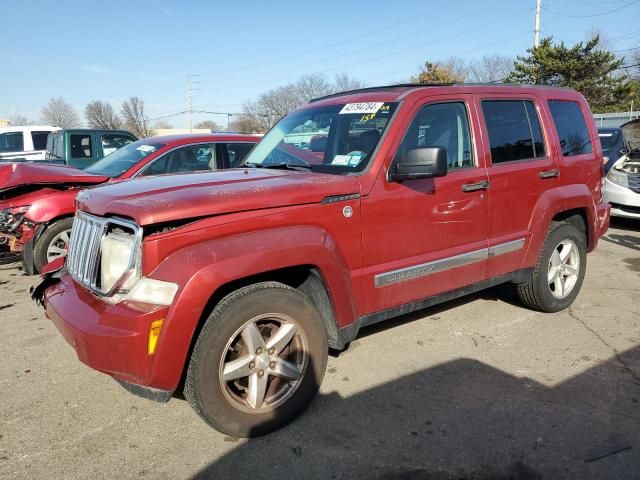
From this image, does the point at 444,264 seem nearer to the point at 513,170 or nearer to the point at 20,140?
the point at 513,170

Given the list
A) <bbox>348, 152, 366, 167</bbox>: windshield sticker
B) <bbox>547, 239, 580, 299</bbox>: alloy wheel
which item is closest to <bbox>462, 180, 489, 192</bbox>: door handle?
<bbox>348, 152, 366, 167</bbox>: windshield sticker

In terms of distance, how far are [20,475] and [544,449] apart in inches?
108

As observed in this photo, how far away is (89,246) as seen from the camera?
9.70 feet

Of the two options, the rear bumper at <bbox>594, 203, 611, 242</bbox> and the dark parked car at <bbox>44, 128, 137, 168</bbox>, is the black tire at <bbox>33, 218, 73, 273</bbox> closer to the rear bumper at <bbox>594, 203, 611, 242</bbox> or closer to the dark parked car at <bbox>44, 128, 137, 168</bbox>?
the dark parked car at <bbox>44, 128, 137, 168</bbox>

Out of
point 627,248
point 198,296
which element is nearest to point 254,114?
point 627,248

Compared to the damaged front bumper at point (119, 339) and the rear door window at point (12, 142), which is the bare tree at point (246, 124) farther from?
the damaged front bumper at point (119, 339)

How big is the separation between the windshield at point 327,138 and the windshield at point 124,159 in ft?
9.07

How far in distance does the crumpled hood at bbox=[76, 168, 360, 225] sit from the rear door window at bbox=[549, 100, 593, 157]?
96.1 inches

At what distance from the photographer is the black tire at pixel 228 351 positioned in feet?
8.63

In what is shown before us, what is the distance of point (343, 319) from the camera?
314cm

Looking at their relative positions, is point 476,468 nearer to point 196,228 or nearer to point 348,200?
point 348,200

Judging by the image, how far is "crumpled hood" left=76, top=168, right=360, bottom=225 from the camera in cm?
259

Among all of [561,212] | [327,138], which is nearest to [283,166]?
[327,138]

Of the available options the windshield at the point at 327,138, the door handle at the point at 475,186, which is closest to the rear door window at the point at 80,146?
the windshield at the point at 327,138
